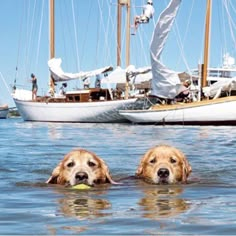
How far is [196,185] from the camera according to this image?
777 centimetres

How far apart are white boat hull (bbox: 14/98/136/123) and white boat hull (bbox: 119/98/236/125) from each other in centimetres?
461

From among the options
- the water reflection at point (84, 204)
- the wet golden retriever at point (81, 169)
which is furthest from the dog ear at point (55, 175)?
the water reflection at point (84, 204)

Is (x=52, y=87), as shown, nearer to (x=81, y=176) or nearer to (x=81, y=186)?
(x=81, y=176)

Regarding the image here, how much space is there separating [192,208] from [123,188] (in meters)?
1.64

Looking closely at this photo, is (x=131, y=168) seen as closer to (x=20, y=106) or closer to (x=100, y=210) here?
(x=100, y=210)

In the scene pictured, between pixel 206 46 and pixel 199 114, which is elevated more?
pixel 206 46

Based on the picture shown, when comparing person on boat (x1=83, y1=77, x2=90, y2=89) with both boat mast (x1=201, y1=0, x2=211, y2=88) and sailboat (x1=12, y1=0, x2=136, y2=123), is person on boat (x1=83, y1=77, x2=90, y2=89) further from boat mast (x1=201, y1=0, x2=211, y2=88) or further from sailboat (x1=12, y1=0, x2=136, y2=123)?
boat mast (x1=201, y1=0, x2=211, y2=88)

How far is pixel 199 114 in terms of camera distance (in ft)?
102

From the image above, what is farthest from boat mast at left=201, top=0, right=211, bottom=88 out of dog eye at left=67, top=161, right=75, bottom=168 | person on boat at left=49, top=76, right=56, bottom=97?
dog eye at left=67, top=161, right=75, bottom=168

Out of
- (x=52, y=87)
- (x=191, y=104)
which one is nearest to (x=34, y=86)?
(x=52, y=87)

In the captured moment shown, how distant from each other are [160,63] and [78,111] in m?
8.70

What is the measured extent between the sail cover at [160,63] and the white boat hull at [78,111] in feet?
13.8

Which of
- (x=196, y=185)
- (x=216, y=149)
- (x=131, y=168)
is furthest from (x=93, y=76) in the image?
(x=196, y=185)

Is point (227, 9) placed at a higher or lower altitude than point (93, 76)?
higher
